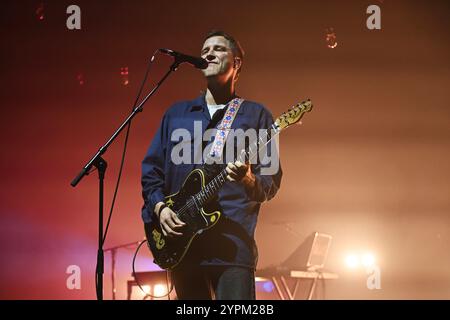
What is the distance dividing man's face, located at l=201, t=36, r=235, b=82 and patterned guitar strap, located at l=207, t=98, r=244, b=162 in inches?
6.3

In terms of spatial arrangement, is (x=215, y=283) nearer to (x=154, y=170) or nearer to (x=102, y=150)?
(x=154, y=170)

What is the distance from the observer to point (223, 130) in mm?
2688

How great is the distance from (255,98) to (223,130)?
2.60m

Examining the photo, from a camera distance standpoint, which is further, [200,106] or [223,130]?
[200,106]

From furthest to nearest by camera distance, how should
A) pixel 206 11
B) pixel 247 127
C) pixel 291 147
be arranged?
pixel 291 147
pixel 206 11
pixel 247 127

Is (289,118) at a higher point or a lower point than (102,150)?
higher

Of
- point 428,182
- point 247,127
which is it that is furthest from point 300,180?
point 247,127

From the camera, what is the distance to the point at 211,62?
9.23ft

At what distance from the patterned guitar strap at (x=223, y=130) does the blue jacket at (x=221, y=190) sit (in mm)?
27

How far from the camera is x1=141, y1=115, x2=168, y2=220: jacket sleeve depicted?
2727mm

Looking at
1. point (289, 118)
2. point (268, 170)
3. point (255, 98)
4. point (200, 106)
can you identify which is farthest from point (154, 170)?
point (255, 98)

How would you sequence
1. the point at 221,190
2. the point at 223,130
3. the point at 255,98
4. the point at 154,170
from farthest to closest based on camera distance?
the point at 255,98 → the point at 154,170 → the point at 223,130 → the point at 221,190

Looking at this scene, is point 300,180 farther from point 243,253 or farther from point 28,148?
point 243,253

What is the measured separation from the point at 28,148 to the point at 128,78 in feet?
3.52
